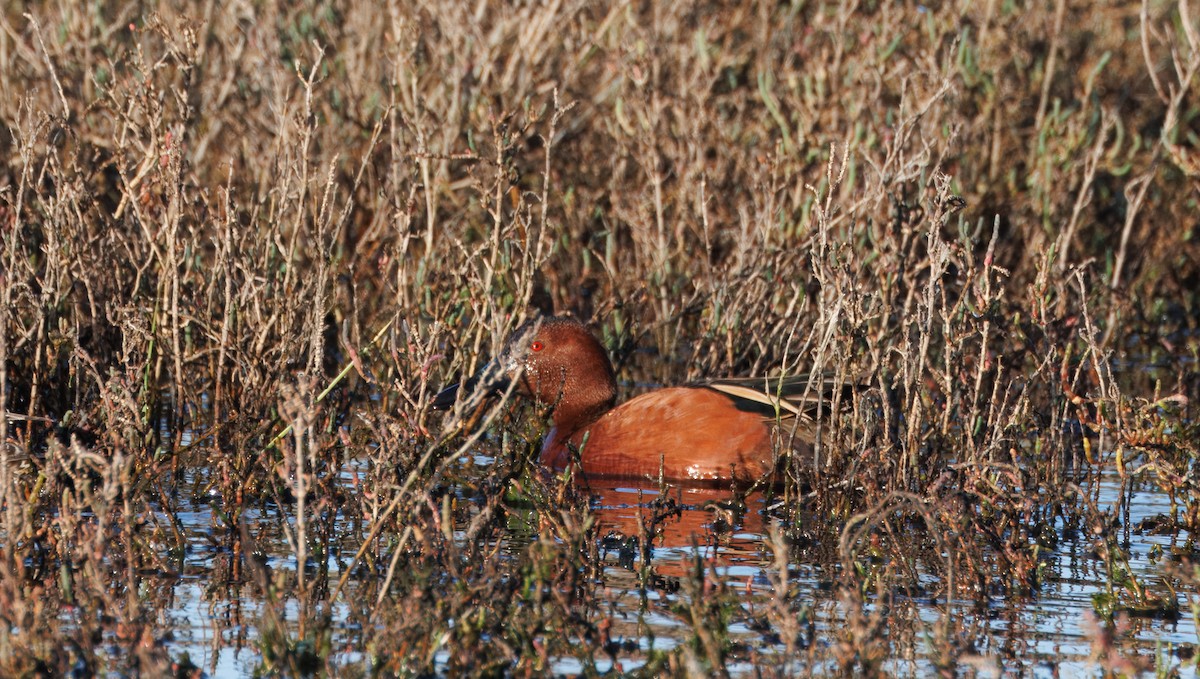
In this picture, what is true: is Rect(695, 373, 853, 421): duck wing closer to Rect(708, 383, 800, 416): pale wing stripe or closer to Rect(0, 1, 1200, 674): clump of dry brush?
Rect(708, 383, 800, 416): pale wing stripe

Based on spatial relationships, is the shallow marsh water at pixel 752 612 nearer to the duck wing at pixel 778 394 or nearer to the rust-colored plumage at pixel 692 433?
the duck wing at pixel 778 394

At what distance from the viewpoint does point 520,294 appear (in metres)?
6.41

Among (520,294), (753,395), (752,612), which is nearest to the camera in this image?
(752,612)

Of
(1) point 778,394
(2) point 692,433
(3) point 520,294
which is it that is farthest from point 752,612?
(3) point 520,294

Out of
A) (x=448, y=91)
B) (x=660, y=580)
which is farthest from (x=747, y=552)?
(x=448, y=91)

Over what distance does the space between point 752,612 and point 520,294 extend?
2442 mm

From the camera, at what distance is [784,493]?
5969mm

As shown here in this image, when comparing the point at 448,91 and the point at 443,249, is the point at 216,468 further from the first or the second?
the point at 448,91

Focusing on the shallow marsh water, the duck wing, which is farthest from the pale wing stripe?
the shallow marsh water

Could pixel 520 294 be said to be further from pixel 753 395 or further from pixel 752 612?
pixel 752 612

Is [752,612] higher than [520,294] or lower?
lower

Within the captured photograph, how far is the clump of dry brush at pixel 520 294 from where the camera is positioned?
4254 millimetres

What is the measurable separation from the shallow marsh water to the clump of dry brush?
0.26 ft

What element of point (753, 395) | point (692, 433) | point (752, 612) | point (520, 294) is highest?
point (520, 294)
